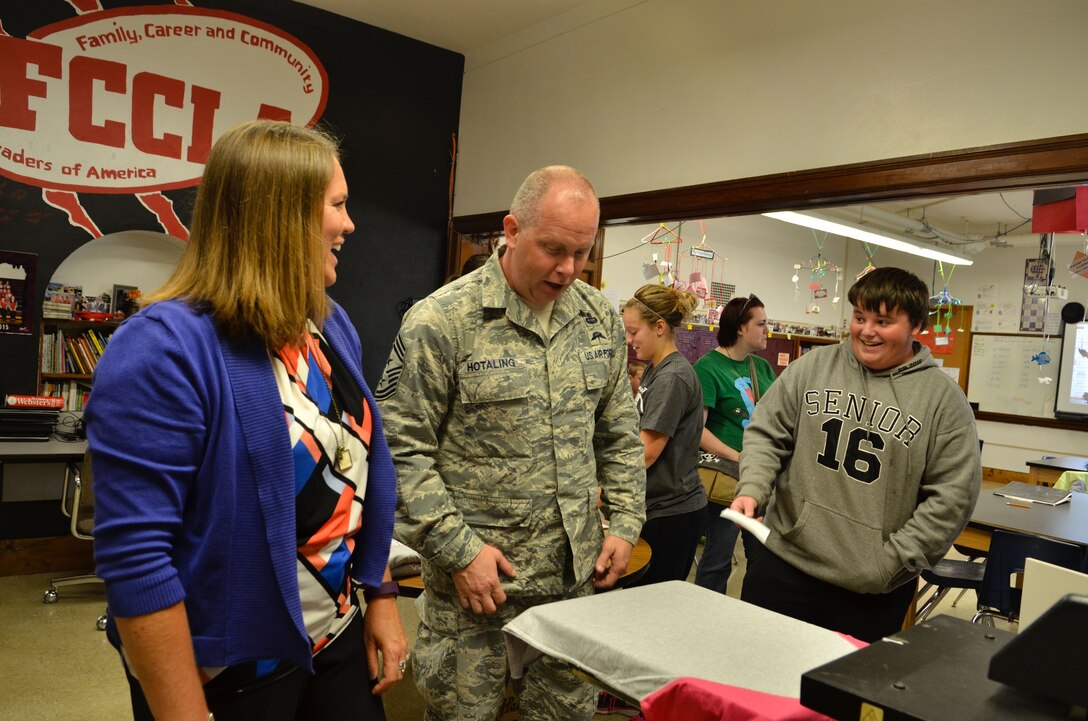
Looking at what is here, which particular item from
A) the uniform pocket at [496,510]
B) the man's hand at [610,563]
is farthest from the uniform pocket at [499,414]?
the man's hand at [610,563]

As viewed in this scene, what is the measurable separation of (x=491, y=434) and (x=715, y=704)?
816 millimetres

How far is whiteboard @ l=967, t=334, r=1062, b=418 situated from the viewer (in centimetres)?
1040

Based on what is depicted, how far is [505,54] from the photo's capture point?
5664 millimetres

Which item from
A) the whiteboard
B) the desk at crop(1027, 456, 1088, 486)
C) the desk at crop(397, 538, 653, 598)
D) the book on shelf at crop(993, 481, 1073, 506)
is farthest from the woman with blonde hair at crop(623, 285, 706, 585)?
the whiteboard

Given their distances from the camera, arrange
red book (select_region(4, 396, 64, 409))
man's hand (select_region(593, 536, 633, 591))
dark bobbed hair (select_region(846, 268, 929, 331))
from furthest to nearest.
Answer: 1. red book (select_region(4, 396, 64, 409))
2. dark bobbed hair (select_region(846, 268, 929, 331))
3. man's hand (select_region(593, 536, 633, 591))

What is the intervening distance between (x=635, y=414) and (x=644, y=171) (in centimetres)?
282

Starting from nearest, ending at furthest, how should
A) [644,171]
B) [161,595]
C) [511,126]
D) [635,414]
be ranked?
[161,595] < [635,414] < [644,171] < [511,126]

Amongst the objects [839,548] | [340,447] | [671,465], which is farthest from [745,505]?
[340,447]

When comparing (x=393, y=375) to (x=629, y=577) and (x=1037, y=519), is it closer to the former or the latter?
(x=629, y=577)

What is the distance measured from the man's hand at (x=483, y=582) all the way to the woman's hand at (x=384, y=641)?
321 millimetres

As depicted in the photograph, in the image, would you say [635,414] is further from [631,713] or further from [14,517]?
[14,517]

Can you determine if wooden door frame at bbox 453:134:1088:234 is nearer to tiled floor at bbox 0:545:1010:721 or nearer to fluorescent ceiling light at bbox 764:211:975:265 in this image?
tiled floor at bbox 0:545:1010:721

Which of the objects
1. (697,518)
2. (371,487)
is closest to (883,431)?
(697,518)

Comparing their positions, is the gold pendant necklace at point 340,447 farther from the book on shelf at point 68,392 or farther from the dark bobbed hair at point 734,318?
the book on shelf at point 68,392
